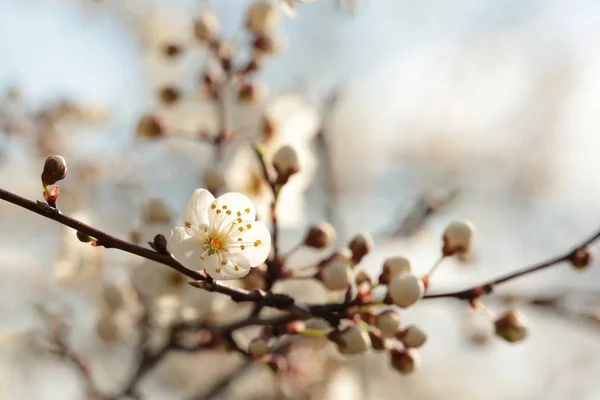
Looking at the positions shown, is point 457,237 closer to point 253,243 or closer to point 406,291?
point 406,291

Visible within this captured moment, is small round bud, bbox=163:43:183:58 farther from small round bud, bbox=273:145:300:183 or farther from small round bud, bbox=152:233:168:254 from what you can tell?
small round bud, bbox=152:233:168:254

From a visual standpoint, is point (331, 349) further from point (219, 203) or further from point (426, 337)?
point (219, 203)

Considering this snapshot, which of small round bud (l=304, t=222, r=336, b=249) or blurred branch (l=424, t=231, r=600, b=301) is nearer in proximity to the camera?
blurred branch (l=424, t=231, r=600, b=301)

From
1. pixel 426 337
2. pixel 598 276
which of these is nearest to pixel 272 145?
pixel 426 337

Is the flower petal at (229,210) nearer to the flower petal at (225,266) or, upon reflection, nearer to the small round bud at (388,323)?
the flower petal at (225,266)

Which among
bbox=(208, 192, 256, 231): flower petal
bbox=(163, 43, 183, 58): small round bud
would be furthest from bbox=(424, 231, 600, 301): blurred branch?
bbox=(163, 43, 183, 58): small round bud

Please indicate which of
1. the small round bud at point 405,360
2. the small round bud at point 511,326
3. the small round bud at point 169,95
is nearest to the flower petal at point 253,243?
the small round bud at point 405,360
